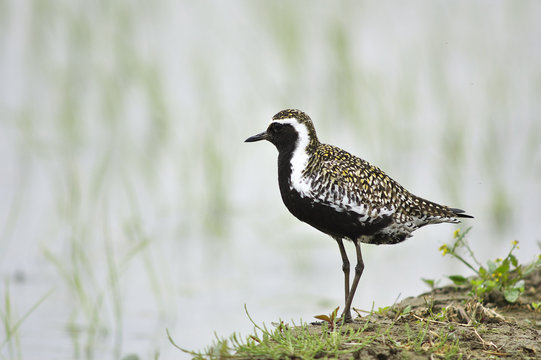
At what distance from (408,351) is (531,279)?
2227 mm

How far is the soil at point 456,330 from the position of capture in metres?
4.52

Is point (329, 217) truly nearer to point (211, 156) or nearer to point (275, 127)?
point (275, 127)

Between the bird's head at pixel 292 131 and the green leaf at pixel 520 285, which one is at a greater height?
the bird's head at pixel 292 131

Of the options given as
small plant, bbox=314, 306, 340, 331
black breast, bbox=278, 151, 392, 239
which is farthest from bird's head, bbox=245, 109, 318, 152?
small plant, bbox=314, 306, 340, 331

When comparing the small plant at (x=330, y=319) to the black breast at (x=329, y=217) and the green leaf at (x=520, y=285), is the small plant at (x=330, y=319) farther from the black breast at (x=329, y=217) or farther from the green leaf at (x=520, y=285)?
the green leaf at (x=520, y=285)

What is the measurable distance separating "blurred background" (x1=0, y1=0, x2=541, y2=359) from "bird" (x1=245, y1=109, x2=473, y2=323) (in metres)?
1.93

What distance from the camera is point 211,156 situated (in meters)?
9.28

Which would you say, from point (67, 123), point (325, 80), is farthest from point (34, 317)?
point (325, 80)

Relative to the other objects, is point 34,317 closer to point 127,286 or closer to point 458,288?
point 127,286

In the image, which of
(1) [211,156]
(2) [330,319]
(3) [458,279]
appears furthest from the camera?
(1) [211,156]

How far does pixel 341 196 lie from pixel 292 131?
0.67m

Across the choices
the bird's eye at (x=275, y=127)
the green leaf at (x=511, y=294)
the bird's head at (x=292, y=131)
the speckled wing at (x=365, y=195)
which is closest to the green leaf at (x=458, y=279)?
the green leaf at (x=511, y=294)

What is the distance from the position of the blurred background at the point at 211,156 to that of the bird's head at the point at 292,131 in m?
2.03

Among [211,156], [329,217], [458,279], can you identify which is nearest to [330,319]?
[329,217]
